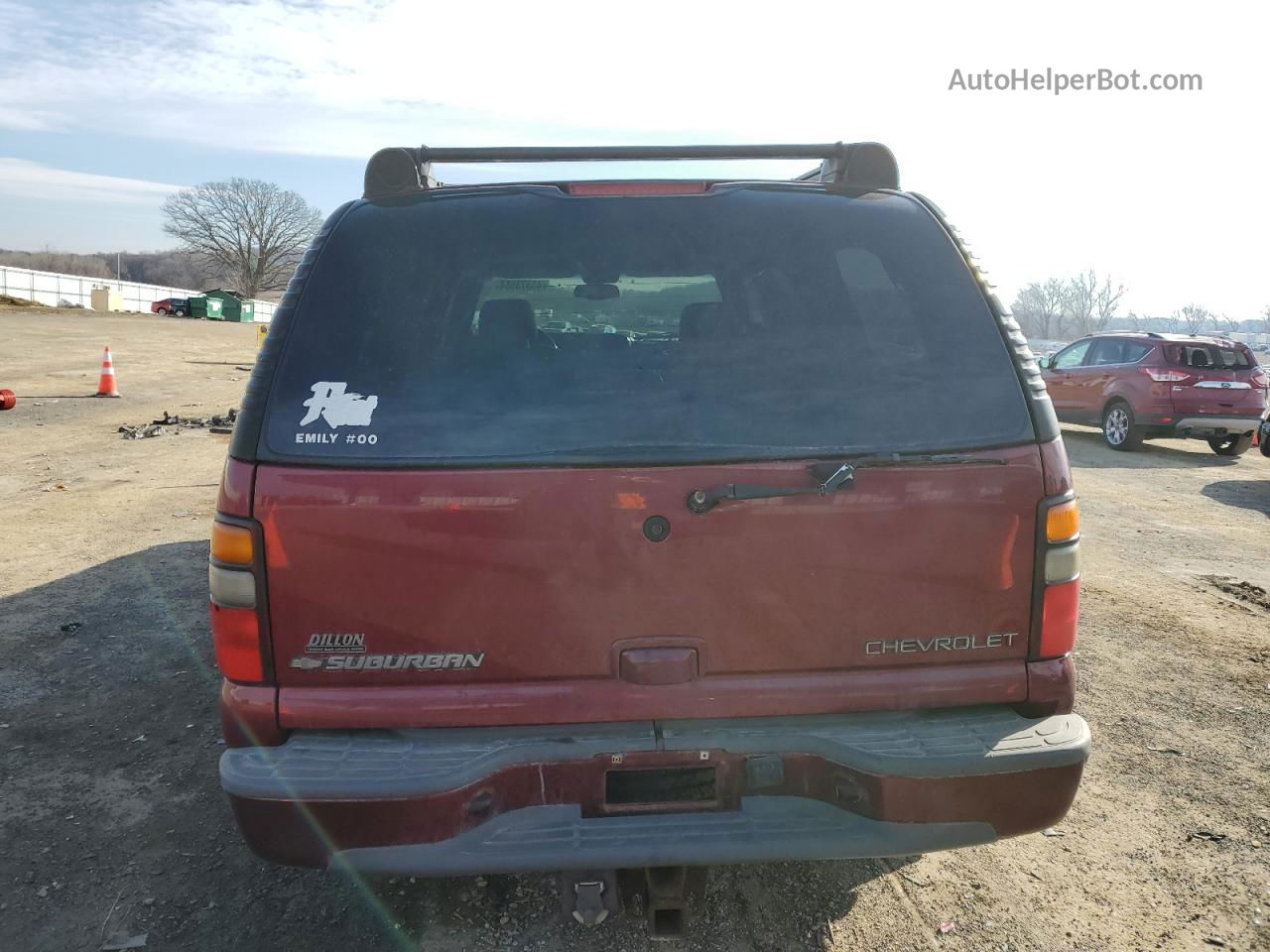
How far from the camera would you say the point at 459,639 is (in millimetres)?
2209

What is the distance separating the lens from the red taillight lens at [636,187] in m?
2.57

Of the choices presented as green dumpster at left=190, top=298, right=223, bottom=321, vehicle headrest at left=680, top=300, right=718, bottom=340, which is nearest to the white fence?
green dumpster at left=190, top=298, right=223, bottom=321

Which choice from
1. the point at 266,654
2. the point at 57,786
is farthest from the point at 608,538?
the point at 57,786

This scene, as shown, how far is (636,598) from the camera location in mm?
2199

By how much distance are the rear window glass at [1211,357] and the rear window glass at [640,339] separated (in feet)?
42.8

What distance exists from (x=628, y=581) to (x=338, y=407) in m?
0.81

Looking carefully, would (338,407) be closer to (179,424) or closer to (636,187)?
(636,187)

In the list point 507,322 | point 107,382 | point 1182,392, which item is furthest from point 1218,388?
point 107,382

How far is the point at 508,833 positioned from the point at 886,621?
1036 millimetres

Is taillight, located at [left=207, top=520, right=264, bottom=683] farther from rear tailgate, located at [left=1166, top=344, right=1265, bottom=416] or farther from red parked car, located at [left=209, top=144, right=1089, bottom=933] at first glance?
rear tailgate, located at [left=1166, top=344, right=1265, bottom=416]

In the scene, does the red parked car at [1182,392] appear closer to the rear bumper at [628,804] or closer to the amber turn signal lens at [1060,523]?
the amber turn signal lens at [1060,523]

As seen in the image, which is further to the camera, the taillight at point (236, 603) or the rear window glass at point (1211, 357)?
the rear window glass at point (1211, 357)

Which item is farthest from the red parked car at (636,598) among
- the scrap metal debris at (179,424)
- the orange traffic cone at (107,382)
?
the orange traffic cone at (107,382)

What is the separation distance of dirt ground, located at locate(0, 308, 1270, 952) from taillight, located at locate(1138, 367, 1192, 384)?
7342mm
